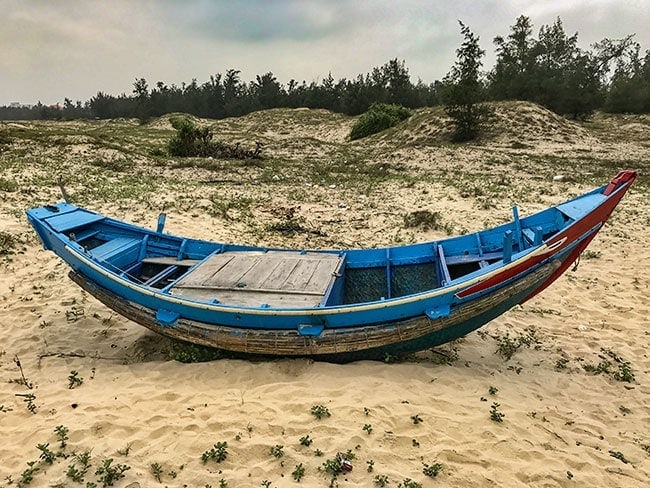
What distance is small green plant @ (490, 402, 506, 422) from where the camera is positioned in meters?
4.19

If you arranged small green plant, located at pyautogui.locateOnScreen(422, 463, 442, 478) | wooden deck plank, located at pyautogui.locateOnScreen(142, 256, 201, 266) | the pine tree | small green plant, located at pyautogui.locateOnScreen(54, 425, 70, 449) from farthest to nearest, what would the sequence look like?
the pine tree, wooden deck plank, located at pyautogui.locateOnScreen(142, 256, 201, 266), small green plant, located at pyautogui.locateOnScreen(54, 425, 70, 449), small green plant, located at pyautogui.locateOnScreen(422, 463, 442, 478)

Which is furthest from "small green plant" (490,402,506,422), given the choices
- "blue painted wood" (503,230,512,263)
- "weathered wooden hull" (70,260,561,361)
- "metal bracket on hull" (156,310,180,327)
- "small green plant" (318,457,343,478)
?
"metal bracket on hull" (156,310,180,327)

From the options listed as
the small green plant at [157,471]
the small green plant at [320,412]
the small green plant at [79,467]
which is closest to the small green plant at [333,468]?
the small green plant at [320,412]

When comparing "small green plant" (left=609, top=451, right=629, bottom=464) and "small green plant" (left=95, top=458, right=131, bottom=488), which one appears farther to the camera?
"small green plant" (left=609, top=451, right=629, bottom=464)

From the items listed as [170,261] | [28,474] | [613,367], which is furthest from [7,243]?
[613,367]

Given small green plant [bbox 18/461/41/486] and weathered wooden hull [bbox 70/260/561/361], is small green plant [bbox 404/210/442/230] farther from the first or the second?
small green plant [bbox 18/461/41/486]

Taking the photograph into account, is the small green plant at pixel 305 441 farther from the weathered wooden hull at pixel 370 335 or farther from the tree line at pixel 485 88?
the tree line at pixel 485 88

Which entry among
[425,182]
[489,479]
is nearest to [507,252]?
[489,479]

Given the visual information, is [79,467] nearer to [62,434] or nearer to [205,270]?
[62,434]

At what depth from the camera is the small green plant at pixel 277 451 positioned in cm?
369

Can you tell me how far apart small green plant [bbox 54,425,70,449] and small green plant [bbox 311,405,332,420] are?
2151 millimetres

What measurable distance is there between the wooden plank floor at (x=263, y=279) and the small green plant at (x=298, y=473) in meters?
1.72

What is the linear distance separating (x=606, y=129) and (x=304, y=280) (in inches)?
1398

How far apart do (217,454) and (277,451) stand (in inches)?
19.4
